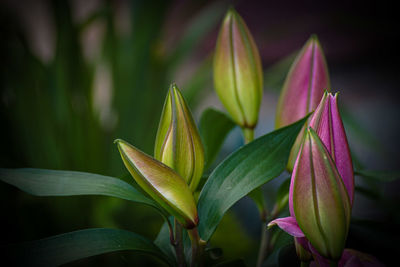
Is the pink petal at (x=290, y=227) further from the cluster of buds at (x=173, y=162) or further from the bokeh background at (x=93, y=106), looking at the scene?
the bokeh background at (x=93, y=106)

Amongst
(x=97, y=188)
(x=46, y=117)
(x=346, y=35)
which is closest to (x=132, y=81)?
(x=46, y=117)

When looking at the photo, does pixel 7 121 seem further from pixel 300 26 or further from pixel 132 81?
pixel 300 26

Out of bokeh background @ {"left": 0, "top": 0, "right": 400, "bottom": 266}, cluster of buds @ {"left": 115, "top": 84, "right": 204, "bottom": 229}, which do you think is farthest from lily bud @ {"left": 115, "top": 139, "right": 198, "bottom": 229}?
bokeh background @ {"left": 0, "top": 0, "right": 400, "bottom": 266}

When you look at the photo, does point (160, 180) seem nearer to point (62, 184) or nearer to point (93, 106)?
point (62, 184)

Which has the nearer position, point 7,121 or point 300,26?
point 7,121

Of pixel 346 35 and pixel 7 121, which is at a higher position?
pixel 346 35

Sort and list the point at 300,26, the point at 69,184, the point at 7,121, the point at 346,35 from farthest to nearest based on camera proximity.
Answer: the point at 346,35, the point at 300,26, the point at 7,121, the point at 69,184

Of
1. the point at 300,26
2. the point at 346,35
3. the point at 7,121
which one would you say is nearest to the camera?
the point at 7,121

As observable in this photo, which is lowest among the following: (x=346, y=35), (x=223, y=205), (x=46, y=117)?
(x=223, y=205)

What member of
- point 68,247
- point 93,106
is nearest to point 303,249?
point 68,247
